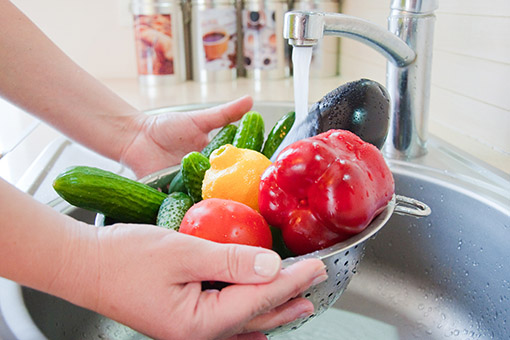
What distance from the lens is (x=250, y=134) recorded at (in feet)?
2.45

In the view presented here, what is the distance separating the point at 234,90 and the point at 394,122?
0.62 meters

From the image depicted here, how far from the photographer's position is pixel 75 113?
2.70 ft

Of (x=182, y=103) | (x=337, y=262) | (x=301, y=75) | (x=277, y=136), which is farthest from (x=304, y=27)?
(x=182, y=103)

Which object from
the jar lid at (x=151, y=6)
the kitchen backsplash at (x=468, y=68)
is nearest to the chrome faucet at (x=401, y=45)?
the kitchen backsplash at (x=468, y=68)

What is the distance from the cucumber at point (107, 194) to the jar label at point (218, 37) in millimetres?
865

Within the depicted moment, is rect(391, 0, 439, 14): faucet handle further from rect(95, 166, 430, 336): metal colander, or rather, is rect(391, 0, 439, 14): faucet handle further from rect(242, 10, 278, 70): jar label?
rect(242, 10, 278, 70): jar label

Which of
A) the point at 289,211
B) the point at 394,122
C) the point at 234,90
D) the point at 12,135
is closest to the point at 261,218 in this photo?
the point at 289,211

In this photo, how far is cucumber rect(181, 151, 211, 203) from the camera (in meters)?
0.62

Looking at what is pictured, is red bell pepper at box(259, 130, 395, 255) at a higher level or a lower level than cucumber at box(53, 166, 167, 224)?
higher

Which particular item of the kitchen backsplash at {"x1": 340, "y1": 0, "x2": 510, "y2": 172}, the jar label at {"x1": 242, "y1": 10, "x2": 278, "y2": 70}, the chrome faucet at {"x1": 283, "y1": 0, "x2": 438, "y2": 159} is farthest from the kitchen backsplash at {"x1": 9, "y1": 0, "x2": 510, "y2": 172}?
the jar label at {"x1": 242, "y1": 10, "x2": 278, "y2": 70}

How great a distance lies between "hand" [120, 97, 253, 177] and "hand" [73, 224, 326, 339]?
17.7 inches

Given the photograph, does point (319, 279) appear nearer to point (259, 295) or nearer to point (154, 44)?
point (259, 295)

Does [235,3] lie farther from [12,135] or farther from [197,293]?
[197,293]

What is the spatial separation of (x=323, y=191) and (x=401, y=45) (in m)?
0.36
